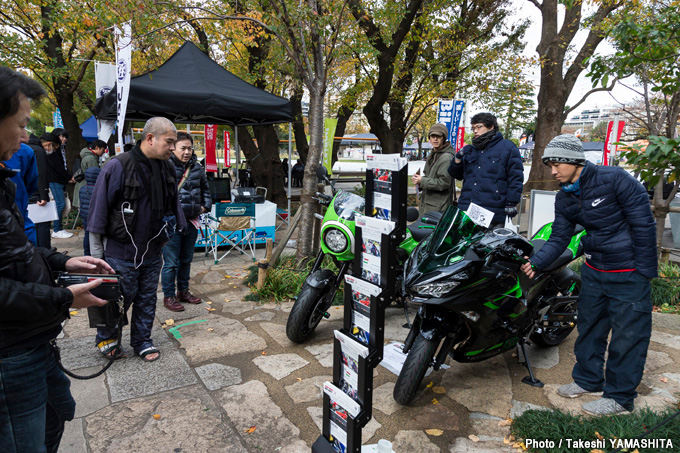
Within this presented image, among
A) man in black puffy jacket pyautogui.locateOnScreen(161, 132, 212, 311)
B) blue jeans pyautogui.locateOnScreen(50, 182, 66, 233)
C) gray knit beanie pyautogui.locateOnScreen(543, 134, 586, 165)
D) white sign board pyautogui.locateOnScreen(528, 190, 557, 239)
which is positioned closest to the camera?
gray knit beanie pyautogui.locateOnScreen(543, 134, 586, 165)

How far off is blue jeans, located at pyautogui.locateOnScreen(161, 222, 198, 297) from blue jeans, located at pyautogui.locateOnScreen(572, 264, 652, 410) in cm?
375

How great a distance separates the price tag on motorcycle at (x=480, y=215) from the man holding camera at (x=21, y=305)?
2.06 metres

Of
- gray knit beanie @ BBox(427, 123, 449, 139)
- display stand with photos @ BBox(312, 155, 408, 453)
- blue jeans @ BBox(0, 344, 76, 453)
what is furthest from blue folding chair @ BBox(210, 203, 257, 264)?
blue jeans @ BBox(0, 344, 76, 453)

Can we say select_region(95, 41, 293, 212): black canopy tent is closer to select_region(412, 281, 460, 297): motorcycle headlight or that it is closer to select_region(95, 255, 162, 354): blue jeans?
select_region(95, 255, 162, 354): blue jeans

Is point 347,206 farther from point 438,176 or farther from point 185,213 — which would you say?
point 185,213

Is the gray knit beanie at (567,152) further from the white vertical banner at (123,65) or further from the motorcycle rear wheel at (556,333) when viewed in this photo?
the white vertical banner at (123,65)

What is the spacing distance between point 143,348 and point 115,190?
1.37 metres

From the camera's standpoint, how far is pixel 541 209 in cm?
679

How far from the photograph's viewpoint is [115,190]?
3105 mm

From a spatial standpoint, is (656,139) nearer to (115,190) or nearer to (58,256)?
(58,256)

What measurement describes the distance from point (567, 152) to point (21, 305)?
9.77 ft

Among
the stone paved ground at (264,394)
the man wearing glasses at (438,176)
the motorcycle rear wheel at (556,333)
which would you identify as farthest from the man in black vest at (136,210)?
the motorcycle rear wheel at (556,333)

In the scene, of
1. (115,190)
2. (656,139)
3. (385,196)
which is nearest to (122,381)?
(115,190)

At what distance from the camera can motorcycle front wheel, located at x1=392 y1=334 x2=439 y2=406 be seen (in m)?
2.72
